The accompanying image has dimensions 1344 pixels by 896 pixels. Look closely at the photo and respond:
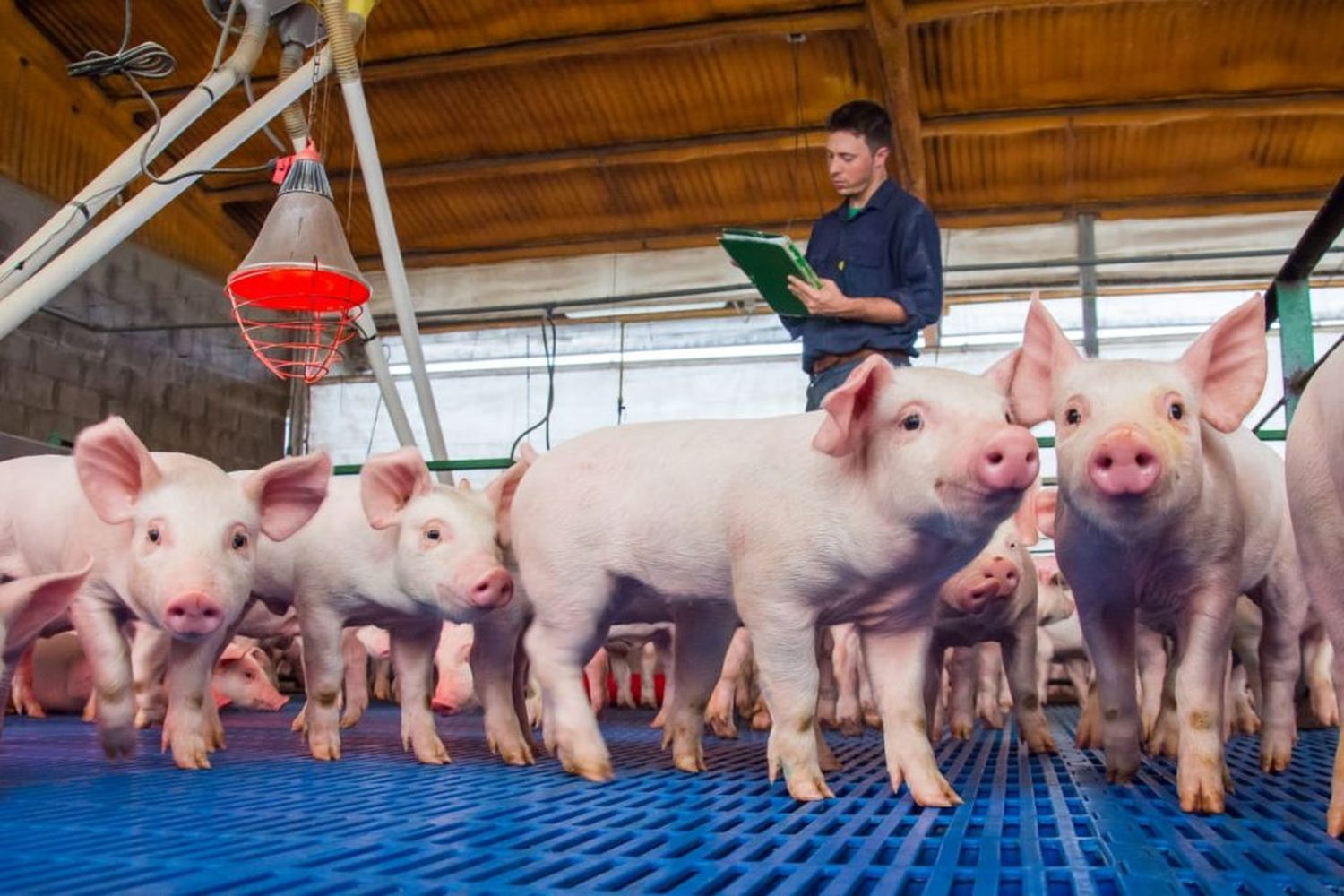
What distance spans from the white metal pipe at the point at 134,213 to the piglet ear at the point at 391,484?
7.44 feet

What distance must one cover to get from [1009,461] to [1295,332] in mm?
2036

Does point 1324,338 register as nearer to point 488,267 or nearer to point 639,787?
point 488,267

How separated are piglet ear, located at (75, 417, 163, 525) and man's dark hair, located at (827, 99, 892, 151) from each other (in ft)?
7.91

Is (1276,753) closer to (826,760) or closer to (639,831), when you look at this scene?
(826,760)

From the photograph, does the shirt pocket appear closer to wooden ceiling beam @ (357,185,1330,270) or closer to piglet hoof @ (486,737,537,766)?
piglet hoof @ (486,737,537,766)

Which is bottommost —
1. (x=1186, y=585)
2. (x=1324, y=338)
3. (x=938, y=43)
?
(x=1186, y=585)

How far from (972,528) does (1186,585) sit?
530mm

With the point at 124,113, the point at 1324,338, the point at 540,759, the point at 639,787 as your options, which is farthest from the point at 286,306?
the point at 1324,338

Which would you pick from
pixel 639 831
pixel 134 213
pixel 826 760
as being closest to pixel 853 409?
pixel 639 831

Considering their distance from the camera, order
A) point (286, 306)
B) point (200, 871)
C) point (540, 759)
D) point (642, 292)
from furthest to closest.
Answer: point (642, 292) < point (286, 306) < point (540, 759) < point (200, 871)

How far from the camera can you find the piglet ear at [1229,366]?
8.55ft

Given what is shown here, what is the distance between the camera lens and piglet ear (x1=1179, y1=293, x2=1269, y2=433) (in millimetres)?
2607

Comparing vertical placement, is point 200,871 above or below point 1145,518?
below

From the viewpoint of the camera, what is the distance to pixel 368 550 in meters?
3.70
